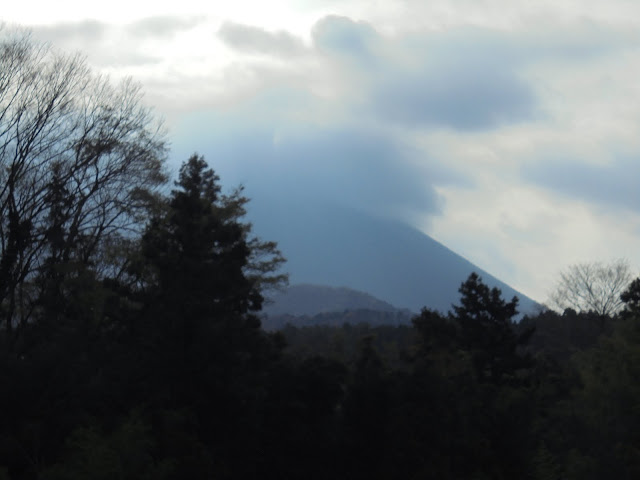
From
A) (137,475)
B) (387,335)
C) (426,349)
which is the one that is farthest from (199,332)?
(387,335)

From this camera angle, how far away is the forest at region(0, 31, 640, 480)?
19875 mm

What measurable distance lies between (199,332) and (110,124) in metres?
11.4

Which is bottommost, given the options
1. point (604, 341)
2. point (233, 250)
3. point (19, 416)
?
point (19, 416)

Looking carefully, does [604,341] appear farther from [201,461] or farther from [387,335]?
[387,335]

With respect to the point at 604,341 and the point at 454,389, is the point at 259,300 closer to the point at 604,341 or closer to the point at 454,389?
the point at 454,389

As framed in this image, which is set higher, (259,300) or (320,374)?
(259,300)

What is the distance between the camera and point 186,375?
2198 centimetres

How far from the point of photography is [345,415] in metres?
26.2

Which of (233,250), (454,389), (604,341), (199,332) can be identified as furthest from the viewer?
(604,341)

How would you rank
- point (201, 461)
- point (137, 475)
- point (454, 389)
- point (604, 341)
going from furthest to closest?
point (604, 341) < point (454, 389) < point (201, 461) < point (137, 475)

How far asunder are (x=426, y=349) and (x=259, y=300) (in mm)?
14063

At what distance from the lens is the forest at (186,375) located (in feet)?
65.2

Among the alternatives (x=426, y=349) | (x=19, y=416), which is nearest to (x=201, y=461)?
(x=19, y=416)

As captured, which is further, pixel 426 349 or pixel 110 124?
pixel 426 349
